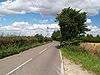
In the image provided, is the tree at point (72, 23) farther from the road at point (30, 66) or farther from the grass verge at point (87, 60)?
the road at point (30, 66)

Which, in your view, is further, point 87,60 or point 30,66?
point 87,60

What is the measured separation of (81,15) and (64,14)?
420 cm

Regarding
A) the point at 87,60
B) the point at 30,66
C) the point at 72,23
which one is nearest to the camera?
the point at 30,66

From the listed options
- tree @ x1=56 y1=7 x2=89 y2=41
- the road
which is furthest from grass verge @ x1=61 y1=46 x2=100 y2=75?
tree @ x1=56 y1=7 x2=89 y2=41

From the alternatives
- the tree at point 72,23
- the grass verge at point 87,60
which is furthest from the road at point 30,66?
the tree at point 72,23

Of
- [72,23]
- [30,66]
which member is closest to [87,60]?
[30,66]

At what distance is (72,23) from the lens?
21438mm

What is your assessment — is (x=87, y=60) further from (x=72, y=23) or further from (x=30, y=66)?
(x=72, y=23)

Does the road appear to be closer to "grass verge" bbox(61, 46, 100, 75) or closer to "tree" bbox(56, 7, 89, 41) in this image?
"grass verge" bbox(61, 46, 100, 75)

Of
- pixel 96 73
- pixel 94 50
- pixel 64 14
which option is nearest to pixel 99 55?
pixel 94 50

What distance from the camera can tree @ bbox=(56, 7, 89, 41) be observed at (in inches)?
857

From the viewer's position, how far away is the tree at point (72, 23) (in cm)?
2177

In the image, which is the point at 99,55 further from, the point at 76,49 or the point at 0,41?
the point at 0,41

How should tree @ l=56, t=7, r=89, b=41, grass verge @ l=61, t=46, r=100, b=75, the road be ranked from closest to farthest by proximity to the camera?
the road → grass verge @ l=61, t=46, r=100, b=75 → tree @ l=56, t=7, r=89, b=41
